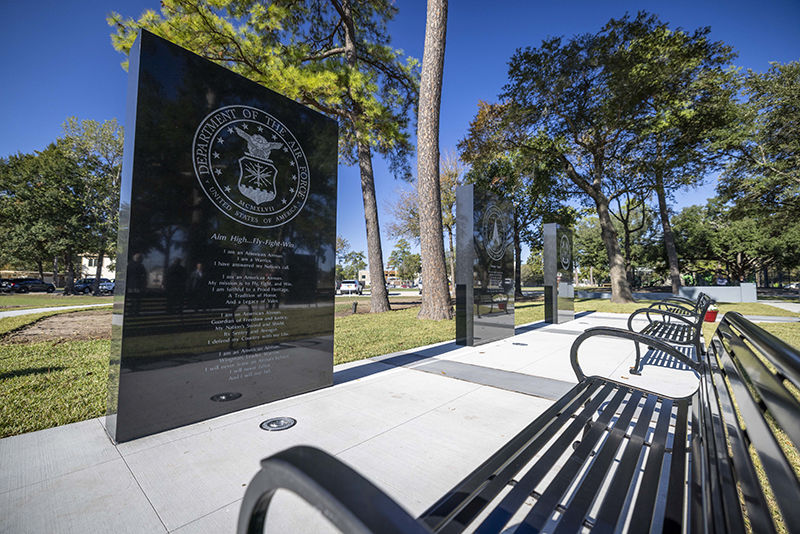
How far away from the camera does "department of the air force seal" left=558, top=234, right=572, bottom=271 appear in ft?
35.3

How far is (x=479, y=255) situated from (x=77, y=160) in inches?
1471

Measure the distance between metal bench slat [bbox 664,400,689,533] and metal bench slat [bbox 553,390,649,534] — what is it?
0.20m

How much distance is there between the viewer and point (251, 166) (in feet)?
10.8

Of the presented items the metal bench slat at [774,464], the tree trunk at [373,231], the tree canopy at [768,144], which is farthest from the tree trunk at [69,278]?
the tree canopy at [768,144]

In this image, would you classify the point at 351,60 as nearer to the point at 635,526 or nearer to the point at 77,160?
the point at 635,526

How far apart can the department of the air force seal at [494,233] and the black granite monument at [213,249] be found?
378 centimetres

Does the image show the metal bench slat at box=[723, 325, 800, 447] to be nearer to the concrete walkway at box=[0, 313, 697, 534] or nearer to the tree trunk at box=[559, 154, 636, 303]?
the concrete walkway at box=[0, 313, 697, 534]

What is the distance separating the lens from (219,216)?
A: 10.1ft

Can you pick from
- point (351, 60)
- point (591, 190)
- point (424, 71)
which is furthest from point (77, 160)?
point (591, 190)

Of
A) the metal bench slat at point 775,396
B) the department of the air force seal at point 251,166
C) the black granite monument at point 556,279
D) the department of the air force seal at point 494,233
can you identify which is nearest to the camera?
the metal bench slat at point 775,396

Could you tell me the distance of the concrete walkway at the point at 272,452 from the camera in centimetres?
181

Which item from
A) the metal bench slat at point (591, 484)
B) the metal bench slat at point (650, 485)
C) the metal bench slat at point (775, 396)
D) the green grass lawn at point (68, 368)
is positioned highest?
the metal bench slat at point (775, 396)

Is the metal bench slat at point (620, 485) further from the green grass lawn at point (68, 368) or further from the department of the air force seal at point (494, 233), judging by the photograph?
the department of the air force seal at point (494, 233)

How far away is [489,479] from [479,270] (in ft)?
17.6
